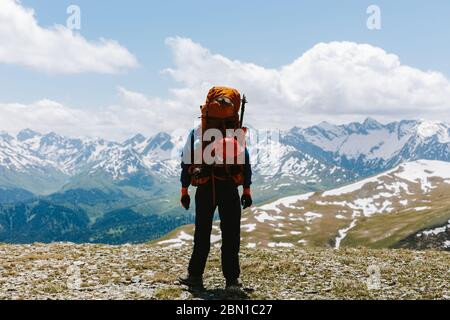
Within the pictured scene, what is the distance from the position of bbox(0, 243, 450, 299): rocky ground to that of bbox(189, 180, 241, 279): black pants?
0.87 meters

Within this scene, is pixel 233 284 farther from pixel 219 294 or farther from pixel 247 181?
pixel 247 181

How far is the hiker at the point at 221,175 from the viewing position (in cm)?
1359

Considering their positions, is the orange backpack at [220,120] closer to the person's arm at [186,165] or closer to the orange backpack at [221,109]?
the orange backpack at [221,109]

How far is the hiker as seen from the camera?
535 inches

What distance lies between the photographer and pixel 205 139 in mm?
13766

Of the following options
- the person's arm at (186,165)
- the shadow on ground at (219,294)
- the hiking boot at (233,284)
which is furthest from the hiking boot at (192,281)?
the person's arm at (186,165)

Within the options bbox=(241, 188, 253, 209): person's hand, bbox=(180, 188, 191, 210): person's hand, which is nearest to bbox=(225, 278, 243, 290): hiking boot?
bbox=(241, 188, 253, 209): person's hand

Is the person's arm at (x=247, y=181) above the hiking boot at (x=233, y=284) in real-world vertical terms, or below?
above

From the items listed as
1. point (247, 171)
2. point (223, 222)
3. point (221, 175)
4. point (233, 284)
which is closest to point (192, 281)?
point (233, 284)

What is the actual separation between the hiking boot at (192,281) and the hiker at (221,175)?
3 centimetres

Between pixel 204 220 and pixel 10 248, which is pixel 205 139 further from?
pixel 10 248

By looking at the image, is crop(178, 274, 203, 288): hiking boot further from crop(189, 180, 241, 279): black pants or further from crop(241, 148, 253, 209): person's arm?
crop(241, 148, 253, 209): person's arm

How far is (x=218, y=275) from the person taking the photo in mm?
16828

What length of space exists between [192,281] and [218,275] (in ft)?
7.55
